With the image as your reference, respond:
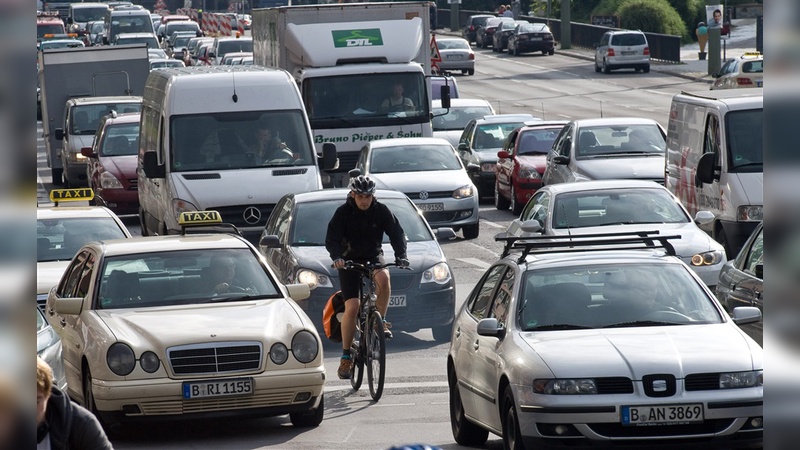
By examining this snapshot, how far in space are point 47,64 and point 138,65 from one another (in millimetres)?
2301

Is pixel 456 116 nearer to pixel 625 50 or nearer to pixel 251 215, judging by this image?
pixel 251 215

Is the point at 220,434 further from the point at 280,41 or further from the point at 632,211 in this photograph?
the point at 280,41

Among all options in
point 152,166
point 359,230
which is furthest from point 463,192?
point 359,230

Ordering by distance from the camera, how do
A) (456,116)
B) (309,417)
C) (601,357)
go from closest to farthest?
(601,357) → (309,417) → (456,116)

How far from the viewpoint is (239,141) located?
20422mm

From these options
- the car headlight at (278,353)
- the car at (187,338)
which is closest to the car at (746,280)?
the car at (187,338)

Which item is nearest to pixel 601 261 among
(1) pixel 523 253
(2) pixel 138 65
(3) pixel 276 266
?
(1) pixel 523 253

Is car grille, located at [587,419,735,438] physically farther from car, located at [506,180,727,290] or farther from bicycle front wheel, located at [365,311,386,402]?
car, located at [506,180,727,290]

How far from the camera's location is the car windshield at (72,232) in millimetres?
16016

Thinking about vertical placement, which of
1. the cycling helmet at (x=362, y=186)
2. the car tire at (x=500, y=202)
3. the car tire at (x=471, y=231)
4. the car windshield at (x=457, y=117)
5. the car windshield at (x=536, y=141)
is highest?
the cycling helmet at (x=362, y=186)

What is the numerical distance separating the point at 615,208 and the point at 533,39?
5934cm

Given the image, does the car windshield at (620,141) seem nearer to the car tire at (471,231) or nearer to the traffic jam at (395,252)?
the traffic jam at (395,252)

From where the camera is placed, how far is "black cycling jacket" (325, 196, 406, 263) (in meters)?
12.2

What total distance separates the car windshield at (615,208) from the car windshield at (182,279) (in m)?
5.91
